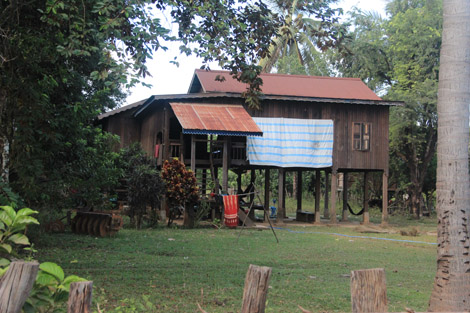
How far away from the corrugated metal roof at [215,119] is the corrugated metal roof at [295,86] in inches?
40.1

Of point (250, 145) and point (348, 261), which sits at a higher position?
point (250, 145)

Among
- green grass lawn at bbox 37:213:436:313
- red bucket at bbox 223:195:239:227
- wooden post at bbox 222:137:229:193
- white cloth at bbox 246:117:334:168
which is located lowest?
green grass lawn at bbox 37:213:436:313

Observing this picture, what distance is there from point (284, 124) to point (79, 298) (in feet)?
61.7

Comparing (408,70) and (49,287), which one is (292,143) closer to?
(408,70)

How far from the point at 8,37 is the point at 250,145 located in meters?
13.7

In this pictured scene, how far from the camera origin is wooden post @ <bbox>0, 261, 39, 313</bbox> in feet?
7.50

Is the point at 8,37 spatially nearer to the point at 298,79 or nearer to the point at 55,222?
the point at 55,222

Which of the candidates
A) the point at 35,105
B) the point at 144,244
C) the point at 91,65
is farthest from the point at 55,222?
the point at 35,105

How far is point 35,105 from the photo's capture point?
294 inches

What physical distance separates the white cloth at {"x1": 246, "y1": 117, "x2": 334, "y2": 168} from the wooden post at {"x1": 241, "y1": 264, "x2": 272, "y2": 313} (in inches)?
692

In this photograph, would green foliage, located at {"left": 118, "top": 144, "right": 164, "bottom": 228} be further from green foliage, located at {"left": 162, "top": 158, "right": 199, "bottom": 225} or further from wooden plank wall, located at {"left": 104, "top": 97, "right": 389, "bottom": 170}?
wooden plank wall, located at {"left": 104, "top": 97, "right": 389, "bottom": 170}

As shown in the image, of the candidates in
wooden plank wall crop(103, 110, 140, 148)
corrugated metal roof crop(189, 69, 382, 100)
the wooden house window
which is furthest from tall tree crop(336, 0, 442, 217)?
wooden plank wall crop(103, 110, 140, 148)

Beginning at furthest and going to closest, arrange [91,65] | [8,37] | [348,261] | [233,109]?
[233,109] < [91,65] < [348,261] < [8,37]

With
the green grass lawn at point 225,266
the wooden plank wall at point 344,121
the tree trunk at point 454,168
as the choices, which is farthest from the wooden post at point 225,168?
the tree trunk at point 454,168
